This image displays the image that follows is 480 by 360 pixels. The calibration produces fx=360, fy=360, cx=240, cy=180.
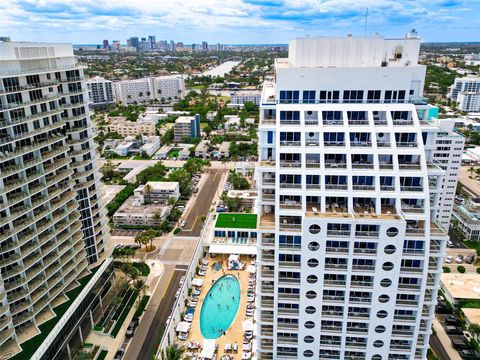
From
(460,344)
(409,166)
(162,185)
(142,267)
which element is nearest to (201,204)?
(162,185)

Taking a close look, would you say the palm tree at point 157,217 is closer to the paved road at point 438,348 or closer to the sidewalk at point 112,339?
the sidewalk at point 112,339

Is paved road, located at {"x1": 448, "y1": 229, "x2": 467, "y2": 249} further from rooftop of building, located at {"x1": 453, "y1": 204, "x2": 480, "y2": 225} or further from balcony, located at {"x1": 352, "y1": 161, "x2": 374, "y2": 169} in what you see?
balcony, located at {"x1": 352, "y1": 161, "x2": 374, "y2": 169}

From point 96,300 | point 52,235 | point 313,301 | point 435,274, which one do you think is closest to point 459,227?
point 435,274

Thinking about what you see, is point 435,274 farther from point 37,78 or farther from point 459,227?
point 459,227

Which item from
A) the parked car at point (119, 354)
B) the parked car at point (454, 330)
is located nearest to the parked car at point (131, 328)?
the parked car at point (119, 354)

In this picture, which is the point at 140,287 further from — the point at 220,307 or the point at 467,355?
the point at 467,355
